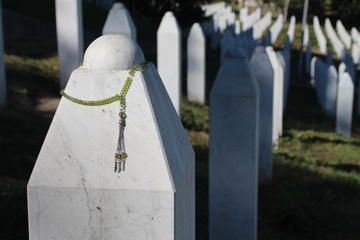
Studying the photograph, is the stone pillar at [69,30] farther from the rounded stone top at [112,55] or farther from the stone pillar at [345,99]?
the rounded stone top at [112,55]

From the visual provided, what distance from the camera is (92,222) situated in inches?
104

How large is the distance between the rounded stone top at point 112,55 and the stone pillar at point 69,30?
24.5 feet

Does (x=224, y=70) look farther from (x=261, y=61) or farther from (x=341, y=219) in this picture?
(x=261, y=61)

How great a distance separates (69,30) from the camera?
1009 cm

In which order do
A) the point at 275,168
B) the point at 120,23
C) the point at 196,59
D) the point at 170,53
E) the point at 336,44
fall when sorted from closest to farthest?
the point at 120,23
the point at 275,168
the point at 170,53
the point at 196,59
the point at 336,44

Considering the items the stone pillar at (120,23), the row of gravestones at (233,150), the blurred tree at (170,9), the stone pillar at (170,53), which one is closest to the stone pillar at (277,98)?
the stone pillar at (170,53)

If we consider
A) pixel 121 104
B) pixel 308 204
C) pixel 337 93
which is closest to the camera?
pixel 121 104

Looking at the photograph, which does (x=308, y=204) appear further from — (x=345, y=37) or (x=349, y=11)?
(x=349, y=11)

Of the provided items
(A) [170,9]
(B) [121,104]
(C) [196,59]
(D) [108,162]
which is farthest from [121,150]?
(A) [170,9]

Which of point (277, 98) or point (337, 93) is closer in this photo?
point (277, 98)

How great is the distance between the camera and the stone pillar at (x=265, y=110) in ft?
27.2

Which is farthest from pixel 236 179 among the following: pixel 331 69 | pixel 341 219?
pixel 331 69

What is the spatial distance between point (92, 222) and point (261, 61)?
6.60 metres

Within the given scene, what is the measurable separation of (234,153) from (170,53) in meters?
4.69
